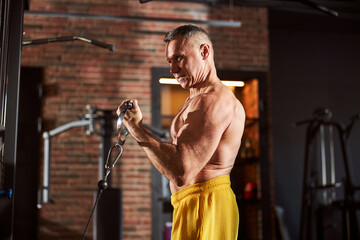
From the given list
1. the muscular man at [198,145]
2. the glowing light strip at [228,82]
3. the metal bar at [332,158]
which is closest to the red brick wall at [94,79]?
the glowing light strip at [228,82]

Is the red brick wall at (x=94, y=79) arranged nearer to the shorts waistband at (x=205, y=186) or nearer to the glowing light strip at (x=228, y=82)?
the glowing light strip at (x=228, y=82)

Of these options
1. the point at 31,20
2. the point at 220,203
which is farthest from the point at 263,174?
the point at 220,203

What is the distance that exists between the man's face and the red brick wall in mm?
3862

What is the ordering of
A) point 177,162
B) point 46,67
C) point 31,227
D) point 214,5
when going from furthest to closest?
point 214,5, point 46,67, point 31,227, point 177,162

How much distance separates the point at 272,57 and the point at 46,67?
287cm

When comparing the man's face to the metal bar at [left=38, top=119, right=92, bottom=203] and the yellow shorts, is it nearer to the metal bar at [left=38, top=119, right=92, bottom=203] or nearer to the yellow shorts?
the yellow shorts

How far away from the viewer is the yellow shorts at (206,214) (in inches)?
82.7

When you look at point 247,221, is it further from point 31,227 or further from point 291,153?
point 31,227

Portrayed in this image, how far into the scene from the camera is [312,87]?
22.2 feet

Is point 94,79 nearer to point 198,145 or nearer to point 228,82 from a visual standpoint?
point 228,82

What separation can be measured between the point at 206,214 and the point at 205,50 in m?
0.71

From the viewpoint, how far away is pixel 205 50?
225 centimetres

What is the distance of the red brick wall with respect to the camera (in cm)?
586

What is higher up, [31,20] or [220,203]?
[31,20]
